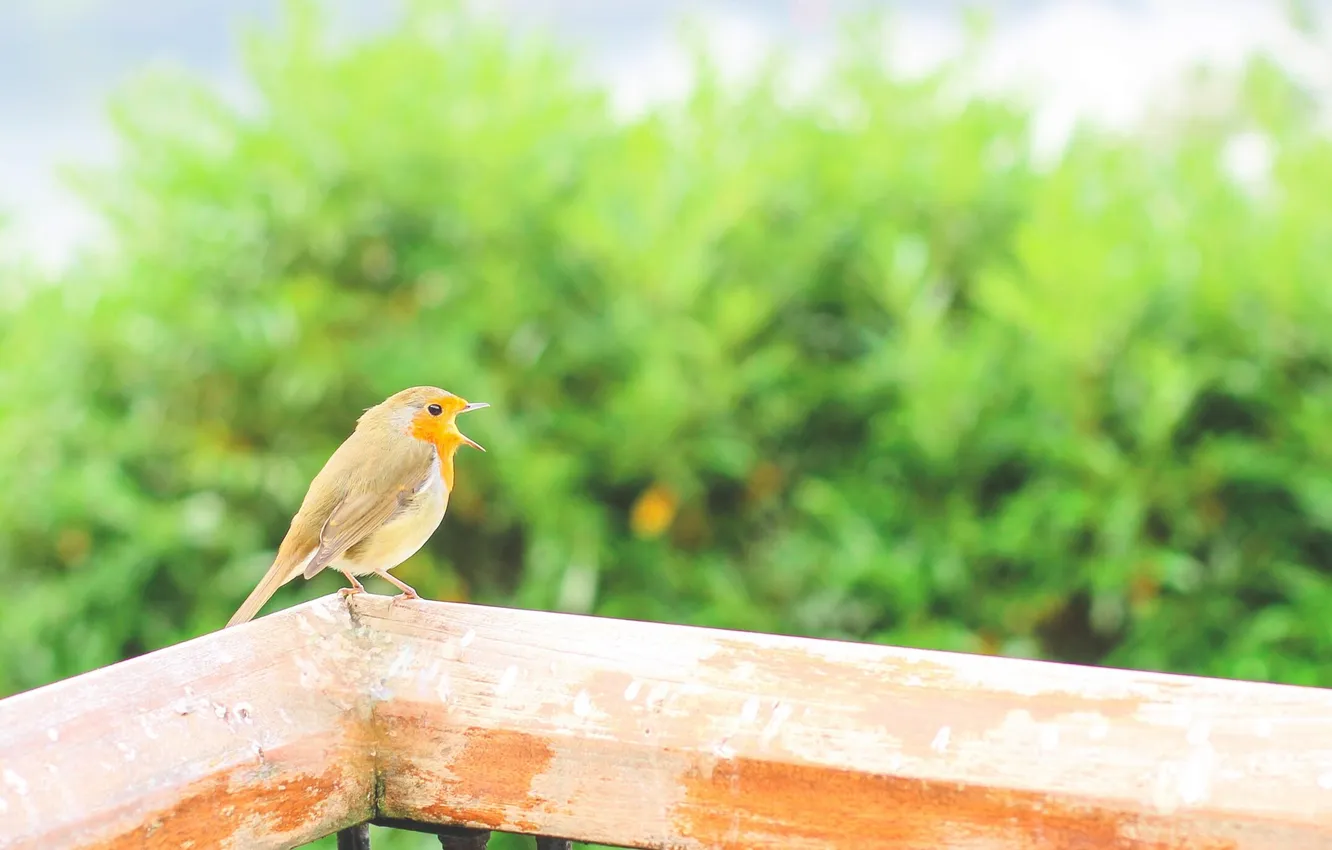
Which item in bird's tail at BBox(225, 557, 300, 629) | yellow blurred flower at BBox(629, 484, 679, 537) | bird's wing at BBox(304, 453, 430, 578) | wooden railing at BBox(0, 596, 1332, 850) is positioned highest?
wooden railing at BBox(0, 596, 1332, 850)

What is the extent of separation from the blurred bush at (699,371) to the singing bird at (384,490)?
75 centimetres

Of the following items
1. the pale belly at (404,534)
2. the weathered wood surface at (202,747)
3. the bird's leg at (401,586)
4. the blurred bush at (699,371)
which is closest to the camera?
the weathered wood surface at (202,747)

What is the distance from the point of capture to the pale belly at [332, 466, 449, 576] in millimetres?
1614

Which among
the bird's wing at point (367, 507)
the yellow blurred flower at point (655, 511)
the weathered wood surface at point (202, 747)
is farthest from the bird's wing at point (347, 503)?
the yellow blurred flower at point (655, 511)

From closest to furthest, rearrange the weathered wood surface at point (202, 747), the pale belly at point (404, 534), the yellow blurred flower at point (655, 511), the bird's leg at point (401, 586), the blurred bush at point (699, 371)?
the weathered wood surface at point (202, 747) → the bird's leg at point (401, 586) → the pale belly at point (404, 534) → the blurred bush at point (699, 371) → the yellow blurred flower at point (655, 511)

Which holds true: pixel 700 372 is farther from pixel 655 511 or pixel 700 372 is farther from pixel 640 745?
pixel 640 745

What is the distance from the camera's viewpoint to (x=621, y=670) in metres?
1.05

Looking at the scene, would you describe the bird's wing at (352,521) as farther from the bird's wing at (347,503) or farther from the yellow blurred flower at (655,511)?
the yellow blurred flower at (655,511)

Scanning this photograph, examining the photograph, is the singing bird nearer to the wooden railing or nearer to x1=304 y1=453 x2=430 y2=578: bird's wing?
x1=304 y1=453 x2=430 y2=578: bird's wing

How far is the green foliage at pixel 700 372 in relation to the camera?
7.83ft

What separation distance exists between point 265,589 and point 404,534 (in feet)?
0.55


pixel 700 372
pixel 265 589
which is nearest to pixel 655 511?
pixel 700 372

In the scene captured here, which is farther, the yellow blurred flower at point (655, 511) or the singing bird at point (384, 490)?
the yellow blurred flower at point (655, 511)

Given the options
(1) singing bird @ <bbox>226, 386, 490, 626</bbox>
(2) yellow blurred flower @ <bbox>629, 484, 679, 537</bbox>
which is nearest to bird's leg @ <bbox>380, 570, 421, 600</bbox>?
(1) singing bird @ <bbox>226, 386, 490, 626</bbox>
